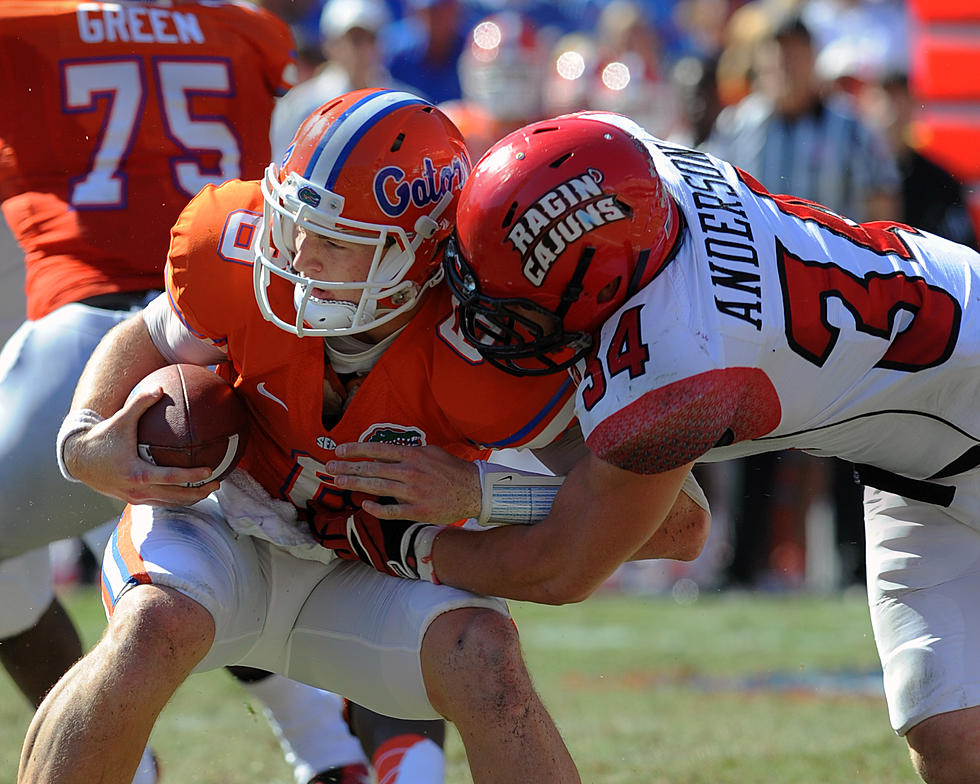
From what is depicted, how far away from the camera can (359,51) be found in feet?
23.9

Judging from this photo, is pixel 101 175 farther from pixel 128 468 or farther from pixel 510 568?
pixel 510 568

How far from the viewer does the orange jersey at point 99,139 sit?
373cm

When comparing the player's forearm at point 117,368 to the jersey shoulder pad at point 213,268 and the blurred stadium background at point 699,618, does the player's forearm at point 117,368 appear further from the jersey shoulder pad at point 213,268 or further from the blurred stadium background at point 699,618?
the blurred stadium background at point 699,618

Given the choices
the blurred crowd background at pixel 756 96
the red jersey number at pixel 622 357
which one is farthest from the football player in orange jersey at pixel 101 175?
the blurred crowd background at pixel 756 96

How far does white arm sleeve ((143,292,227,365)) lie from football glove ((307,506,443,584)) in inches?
16.6

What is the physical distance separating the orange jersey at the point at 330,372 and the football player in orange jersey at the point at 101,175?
0.76 meters

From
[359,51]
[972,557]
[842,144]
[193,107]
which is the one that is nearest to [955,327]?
[972,557]

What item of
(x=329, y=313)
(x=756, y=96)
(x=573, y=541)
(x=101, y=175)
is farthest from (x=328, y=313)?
Result: (x=756, y=96)

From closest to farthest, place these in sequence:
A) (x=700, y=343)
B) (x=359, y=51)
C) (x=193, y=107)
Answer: (x=700, y=343) → (x=193, y=107) → (x=359, y=51)

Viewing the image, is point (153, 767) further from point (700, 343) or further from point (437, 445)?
point (700, 343)

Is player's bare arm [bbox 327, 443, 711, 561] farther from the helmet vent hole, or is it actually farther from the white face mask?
the helmet vent hole

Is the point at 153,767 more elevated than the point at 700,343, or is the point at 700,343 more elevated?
the point at 700,343

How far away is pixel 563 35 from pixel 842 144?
336 cm

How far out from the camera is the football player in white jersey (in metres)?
2.65
